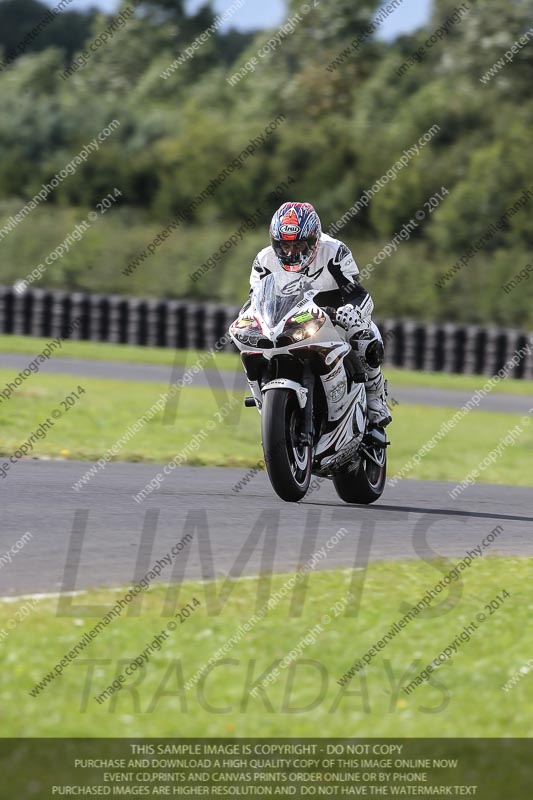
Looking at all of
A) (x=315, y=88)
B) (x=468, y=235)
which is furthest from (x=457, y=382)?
(x=315, y=88)

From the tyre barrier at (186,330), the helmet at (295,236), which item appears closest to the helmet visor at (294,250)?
the helmet at (295,236)

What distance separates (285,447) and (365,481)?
4.87 feet

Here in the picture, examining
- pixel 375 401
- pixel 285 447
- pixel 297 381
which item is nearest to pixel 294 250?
pixel 297 381

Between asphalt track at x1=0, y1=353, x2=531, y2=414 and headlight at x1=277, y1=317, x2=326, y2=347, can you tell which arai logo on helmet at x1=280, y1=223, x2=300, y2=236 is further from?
asphalt track at x1=0, y1=353, x2=531, y2=414

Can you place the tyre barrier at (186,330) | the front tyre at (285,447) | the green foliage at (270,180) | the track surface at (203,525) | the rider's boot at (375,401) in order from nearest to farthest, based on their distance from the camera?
the track surface at (203,525), the front tyre at (285,447), the rider's boot at (375,401), the tyre barrier at (186,330), the green foliage at (270,180)

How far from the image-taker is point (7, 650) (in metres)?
5.75

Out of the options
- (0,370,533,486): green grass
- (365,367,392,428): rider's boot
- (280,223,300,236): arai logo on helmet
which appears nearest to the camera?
(280,223,300,236): arai logo on helmet

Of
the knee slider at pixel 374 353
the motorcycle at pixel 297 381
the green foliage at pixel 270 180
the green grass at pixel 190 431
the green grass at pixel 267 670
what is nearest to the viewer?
the green grass at pixel 267 670

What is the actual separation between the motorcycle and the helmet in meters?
0.12

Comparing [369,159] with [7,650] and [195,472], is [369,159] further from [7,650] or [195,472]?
[7,650]

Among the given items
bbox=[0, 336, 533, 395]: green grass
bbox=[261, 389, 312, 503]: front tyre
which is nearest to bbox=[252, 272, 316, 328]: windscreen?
bbox=[261, 389, 312, 503]: front tyre

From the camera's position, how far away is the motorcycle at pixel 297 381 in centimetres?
916

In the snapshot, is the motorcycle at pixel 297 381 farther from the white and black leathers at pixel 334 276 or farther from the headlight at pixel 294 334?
the white and black leathers at pixel 334 276

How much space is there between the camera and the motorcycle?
9.16 metres
